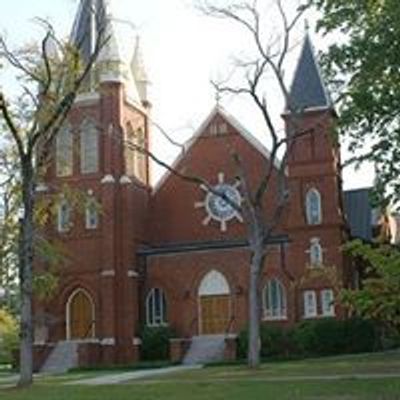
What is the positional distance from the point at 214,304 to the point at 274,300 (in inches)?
121

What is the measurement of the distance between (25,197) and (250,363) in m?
10.7

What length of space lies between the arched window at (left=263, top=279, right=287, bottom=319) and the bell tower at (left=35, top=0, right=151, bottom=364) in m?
6.50

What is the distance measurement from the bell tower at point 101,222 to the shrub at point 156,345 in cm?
59

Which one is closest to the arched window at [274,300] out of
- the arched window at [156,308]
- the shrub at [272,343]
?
the shrub at [272,343]

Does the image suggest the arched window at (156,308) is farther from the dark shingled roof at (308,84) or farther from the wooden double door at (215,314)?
the dark shingled roof at (308,84)

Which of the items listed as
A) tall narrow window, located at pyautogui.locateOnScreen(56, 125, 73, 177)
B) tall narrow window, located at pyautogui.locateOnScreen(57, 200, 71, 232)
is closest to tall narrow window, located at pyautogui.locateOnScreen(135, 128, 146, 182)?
tall narrow window, located at pyautogui.locateOnScreen(56, 125, 73, 177)

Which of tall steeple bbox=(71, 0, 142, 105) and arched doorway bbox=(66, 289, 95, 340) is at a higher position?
tall steeple bbox=(71, 0, 142, 105)

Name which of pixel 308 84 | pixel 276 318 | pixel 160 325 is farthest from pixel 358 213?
pixel 160 325

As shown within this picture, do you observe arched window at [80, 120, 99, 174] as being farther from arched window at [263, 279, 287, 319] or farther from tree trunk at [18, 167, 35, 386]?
tree trunk at [18, 167, 35, 386]

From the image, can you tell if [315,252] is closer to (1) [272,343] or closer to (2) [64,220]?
(1) [272,343]

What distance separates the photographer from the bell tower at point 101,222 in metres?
46.9

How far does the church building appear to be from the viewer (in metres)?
45.7

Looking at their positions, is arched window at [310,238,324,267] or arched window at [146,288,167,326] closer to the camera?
arched window at [310,238,324,267]

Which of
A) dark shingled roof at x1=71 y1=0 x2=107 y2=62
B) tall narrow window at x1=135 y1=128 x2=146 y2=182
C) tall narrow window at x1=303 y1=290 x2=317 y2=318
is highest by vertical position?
dark shingled roof at x1=71 y1=0 x2=107 y2=62
